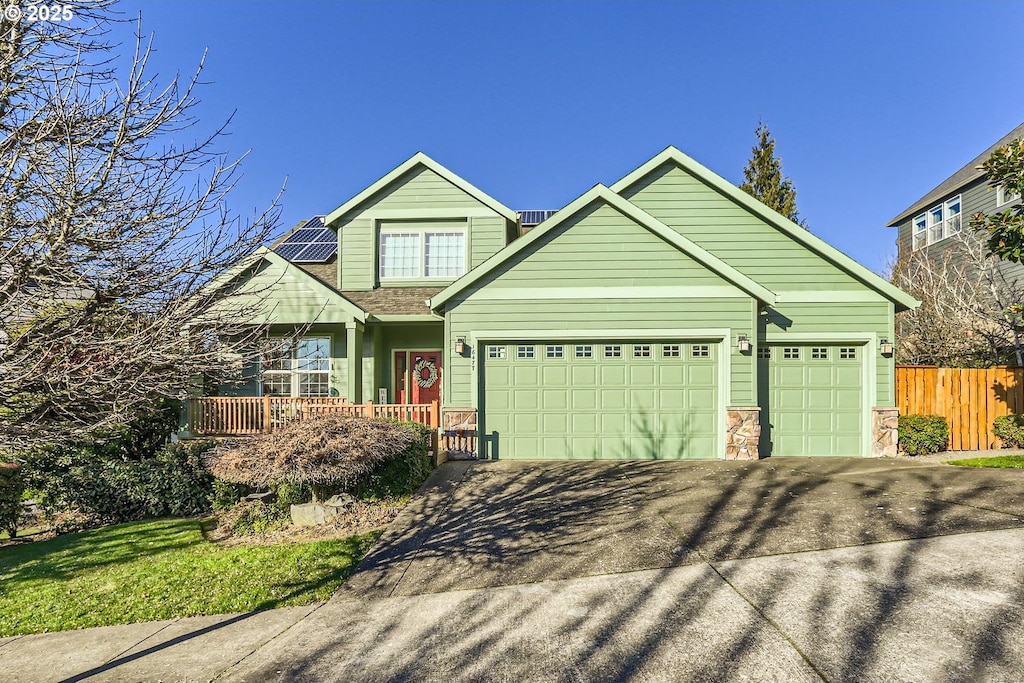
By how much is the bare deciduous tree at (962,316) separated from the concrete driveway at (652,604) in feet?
35.4

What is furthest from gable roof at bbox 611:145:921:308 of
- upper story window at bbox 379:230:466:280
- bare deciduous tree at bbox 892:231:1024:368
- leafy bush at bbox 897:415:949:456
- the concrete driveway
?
bare deciduous tree at bbox 892:231:1024:368

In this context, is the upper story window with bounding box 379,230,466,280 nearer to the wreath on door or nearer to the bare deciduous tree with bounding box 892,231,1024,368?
the wreath on door

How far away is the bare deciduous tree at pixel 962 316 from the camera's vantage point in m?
16.2

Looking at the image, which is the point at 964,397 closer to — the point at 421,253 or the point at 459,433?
the point at 459,433

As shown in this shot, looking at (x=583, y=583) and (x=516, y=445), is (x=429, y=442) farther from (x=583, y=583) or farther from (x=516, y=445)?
(x=583, y=583)

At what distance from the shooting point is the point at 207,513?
31.0ft

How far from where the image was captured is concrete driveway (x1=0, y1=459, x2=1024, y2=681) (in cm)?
401

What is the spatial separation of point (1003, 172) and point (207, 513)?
1474 cm

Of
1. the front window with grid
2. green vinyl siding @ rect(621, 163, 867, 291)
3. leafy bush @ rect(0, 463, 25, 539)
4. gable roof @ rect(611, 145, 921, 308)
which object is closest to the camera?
leafy bush @ rect(0, 463, 25, 539)

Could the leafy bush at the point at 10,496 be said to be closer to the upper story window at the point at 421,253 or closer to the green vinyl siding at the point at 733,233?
the upper story window at the point at 421,253

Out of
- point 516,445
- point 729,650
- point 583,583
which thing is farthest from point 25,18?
point 516,445

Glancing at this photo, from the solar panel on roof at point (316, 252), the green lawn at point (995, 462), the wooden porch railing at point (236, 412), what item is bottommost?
the green lawn at point (995, 462)

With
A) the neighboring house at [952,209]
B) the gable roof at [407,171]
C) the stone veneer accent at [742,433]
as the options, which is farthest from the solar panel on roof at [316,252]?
the neighboring house at [952,209]

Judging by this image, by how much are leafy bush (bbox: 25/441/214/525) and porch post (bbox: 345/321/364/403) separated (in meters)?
4.15
